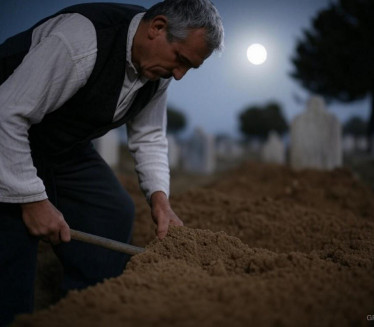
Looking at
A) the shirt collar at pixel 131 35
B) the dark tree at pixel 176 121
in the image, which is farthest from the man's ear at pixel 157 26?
the dark tree at pixel 176 121

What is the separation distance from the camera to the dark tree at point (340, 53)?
1897 cm

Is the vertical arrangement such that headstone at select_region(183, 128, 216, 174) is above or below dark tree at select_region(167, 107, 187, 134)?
above

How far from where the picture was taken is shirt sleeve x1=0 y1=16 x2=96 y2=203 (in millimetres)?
1727

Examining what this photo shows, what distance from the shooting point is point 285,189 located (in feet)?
16.9

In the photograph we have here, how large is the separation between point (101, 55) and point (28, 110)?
1.46ft

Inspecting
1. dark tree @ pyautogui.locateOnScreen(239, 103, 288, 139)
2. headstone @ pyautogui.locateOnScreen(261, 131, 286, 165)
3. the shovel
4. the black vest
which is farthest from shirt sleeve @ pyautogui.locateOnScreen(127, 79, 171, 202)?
dark tree @ pyautogui.locateOnScreen(239, 103, 288, 139)

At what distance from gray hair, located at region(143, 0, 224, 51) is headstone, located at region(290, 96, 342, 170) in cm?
557

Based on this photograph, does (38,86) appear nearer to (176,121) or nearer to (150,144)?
(150,144)

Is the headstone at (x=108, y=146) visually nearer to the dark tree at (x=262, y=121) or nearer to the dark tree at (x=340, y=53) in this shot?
the dark tree at (x=340, y=53)

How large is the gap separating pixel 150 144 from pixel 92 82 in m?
0.77

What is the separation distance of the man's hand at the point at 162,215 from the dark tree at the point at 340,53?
17.8m

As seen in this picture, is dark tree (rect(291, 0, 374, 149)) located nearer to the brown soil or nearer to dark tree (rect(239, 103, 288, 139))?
the brown soil

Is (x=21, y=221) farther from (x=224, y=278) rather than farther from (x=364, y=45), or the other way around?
(x=364, y=45)

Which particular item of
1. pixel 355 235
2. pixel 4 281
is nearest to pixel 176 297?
pixel 4 281
